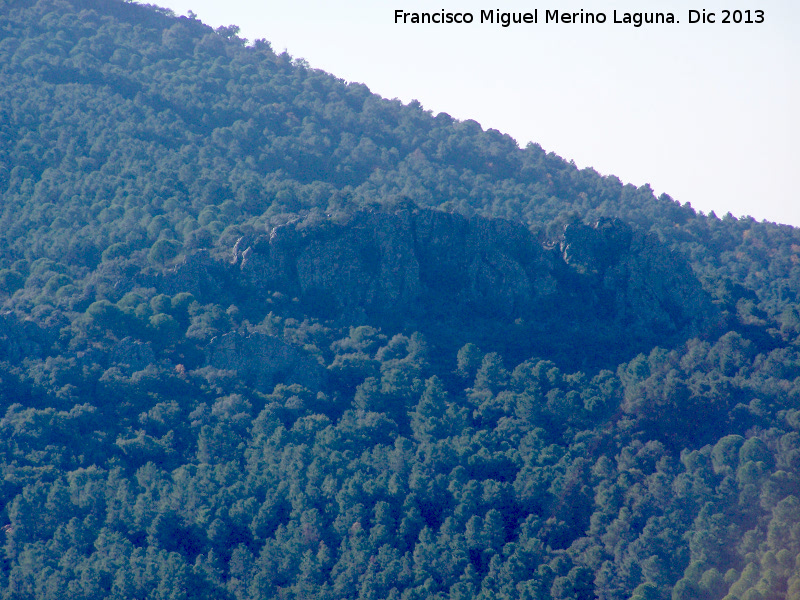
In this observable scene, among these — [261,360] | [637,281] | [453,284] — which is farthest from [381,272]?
[637,281]

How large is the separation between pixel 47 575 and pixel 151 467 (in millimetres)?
8307

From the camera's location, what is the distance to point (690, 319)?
6384 centimetres

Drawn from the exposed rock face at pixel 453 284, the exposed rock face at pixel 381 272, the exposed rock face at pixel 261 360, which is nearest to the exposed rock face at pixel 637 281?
the exposed rock face at pixel 453 284

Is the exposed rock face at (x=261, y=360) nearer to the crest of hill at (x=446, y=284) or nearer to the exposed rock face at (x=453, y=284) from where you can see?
the crest of hill at (x=446, y=284)

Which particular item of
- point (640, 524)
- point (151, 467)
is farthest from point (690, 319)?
point (151, 467)

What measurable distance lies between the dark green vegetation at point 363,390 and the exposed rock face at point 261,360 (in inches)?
6.8

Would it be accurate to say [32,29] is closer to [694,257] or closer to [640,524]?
[694,257]

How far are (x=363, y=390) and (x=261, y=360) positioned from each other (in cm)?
614

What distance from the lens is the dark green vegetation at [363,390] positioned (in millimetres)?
44750

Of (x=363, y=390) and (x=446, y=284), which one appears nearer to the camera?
(x=363, y=390)

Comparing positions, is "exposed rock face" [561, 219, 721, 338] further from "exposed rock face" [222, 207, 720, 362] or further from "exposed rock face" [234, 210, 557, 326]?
"exposed rock face" [234, 210, 557, 326]

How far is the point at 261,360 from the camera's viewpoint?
190ft

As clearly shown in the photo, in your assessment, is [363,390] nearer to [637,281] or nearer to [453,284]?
[453,284]

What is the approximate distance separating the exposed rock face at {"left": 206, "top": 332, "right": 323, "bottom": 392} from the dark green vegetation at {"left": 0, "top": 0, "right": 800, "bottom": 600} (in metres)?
0.17
